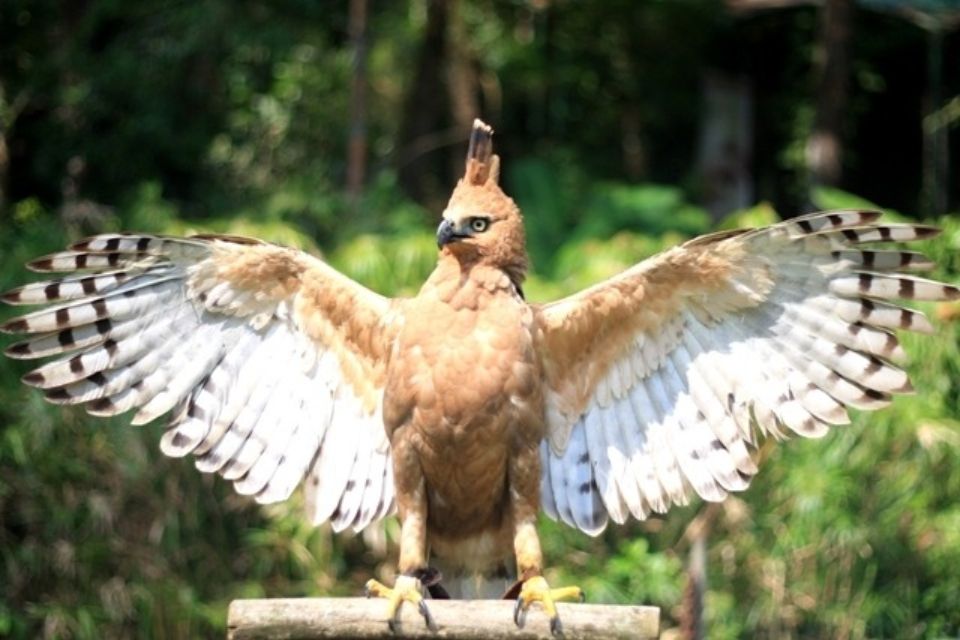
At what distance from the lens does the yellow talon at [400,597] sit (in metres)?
4.02

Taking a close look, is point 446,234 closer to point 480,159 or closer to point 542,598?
point 480,159

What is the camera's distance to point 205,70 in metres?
10.0

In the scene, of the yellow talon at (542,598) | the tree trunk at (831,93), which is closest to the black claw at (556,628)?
the yellow talon at (542,598)

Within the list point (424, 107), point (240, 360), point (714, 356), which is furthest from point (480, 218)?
point (424, 107)

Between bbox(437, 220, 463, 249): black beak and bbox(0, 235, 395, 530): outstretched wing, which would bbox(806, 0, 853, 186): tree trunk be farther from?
bbox(437, 220, 463, 249): black beak

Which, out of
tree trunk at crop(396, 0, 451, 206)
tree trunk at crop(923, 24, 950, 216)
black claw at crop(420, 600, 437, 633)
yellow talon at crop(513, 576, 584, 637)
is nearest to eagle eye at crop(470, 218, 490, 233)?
yellow talon at crop(513, 576, 584, 637)

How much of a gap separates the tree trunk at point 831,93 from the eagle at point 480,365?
4.92 meters

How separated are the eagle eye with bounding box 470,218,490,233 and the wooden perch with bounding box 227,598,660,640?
112cm

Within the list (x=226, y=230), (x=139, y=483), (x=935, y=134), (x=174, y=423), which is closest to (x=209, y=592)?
(x=139, y=483)

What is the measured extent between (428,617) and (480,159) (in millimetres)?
1353

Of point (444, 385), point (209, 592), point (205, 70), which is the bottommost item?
point (209, 592)

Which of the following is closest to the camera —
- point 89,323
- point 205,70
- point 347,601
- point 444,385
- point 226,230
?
point 347,601

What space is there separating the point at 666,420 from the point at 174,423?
1.50 metres

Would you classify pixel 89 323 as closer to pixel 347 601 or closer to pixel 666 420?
pixel 347 601
